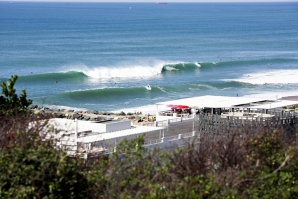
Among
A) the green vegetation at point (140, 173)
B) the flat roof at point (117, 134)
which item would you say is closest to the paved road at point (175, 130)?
the flat roof at point (117, 134)

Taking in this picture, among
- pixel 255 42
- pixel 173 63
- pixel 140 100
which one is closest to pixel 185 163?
pixel 140 100

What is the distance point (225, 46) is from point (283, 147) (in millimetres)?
78880

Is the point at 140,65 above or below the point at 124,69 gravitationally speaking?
above

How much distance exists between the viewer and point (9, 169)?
1367cm

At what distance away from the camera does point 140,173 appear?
14359mm

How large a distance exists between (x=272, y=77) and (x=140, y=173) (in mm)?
50828

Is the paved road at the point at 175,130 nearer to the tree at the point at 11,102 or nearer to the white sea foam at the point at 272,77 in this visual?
the tree at the point at 11,102

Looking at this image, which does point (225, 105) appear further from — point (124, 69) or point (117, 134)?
point (124, 69)

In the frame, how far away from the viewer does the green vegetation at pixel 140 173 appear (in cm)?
1348

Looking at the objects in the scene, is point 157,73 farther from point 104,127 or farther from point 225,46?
point 104,127

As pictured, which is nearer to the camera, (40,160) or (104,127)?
(40,160)

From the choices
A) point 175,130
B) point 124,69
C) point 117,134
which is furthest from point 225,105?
point 124,69

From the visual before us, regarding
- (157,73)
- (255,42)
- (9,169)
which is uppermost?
(255,42)

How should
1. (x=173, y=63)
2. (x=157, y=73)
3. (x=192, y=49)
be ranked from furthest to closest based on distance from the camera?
1. (x=192, y=49)
2. (x=173, y=63)
3. (x=157, y=73)
